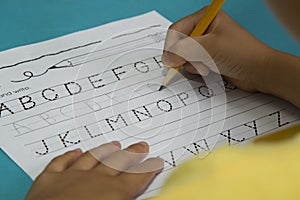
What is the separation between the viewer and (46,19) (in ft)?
2.84

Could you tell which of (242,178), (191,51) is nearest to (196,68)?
(191,51)

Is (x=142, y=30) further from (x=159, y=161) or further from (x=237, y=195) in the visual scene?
(x=237, y=195)

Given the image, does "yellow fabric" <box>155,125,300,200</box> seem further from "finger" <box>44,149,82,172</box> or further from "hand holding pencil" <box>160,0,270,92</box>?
"hand holding pencil" <box>160,0,270,92</box>

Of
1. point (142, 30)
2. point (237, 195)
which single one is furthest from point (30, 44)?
point (237, 195)

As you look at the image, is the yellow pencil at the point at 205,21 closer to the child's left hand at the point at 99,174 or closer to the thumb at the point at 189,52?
the thumb at the point at 189,52

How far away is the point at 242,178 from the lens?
1.18 ft

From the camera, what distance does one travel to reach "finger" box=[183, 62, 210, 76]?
2.54 feet

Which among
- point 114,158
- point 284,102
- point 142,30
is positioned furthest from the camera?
point 142,30

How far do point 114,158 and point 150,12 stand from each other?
31 cm

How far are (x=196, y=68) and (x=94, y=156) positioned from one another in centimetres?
20

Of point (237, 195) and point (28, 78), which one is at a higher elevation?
point (237, 195)

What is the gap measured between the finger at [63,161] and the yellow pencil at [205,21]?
167 mm

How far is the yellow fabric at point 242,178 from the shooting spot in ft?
1.17

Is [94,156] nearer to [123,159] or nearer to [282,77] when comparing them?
[123,159]
